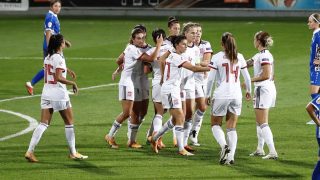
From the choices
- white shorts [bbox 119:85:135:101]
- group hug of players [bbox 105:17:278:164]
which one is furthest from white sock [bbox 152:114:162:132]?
white shorts [bbox 119:85:135:101]

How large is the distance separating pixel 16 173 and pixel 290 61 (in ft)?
50.2

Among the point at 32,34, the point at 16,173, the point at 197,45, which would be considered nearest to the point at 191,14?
the point at 32,34

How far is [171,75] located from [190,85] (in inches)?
32.9

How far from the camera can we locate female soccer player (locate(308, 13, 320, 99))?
1778 centimetres

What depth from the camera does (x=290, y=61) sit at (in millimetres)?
28516

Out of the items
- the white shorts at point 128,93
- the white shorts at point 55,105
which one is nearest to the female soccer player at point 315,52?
the white shorts at point 128,93

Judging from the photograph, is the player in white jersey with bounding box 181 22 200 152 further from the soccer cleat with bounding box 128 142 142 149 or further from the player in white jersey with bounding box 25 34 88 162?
the player in white jersey with bounding box 25 34 88 162

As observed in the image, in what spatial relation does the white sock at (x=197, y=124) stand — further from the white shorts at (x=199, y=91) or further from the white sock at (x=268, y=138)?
the white sock at (x=268, y=138)

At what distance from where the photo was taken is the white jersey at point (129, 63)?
16641 millimetres

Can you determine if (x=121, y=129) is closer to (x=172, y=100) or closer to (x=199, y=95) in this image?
(x=199, y=95)

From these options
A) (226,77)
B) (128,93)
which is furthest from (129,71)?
(226,77)

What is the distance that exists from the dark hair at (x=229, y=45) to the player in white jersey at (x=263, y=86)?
0.65 m

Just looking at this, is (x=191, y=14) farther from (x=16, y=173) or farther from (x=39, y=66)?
(x=16, y=173)

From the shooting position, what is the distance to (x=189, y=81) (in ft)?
55.1
